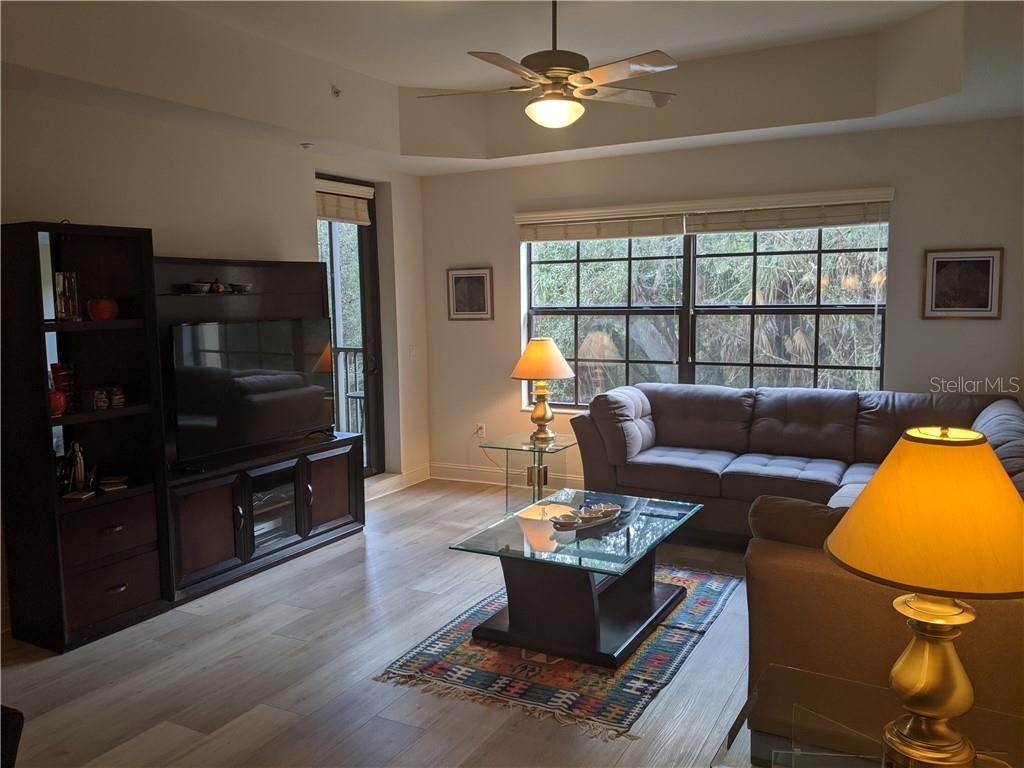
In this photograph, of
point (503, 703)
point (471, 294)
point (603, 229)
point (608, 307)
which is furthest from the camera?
point (471, 294)

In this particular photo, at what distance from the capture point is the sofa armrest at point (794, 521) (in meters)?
2.52

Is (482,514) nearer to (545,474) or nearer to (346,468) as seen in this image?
(545,474)

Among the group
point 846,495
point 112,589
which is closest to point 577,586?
point 846,495

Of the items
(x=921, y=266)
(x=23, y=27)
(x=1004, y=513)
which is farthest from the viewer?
(x=921, y=266)

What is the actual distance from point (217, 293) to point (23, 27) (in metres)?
1.57

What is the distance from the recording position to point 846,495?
407 centimetres

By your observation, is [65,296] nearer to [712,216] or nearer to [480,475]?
[480,475]

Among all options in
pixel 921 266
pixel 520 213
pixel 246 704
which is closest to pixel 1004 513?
pixel 246 704

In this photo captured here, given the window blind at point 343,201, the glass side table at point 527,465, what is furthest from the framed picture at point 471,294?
the glass side table at point 527,465

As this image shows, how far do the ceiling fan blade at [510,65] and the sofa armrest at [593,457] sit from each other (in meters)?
2.37

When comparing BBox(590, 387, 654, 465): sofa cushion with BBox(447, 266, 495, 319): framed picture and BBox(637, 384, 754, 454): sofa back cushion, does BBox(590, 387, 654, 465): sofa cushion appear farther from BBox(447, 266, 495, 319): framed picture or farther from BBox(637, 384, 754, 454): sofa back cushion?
BBox(447, 266, 495, 319): framed picture

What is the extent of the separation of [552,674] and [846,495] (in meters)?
1.89

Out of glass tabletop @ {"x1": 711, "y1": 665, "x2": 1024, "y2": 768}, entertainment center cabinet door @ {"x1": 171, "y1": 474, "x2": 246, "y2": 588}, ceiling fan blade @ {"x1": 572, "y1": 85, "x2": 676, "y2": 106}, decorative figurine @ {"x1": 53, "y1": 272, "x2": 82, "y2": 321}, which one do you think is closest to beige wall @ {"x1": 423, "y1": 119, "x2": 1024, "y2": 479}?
ceiling fan blade @ {"x1": 572, "y1": 85, "x2": 676, "y2": 106}

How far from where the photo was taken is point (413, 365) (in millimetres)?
6492
